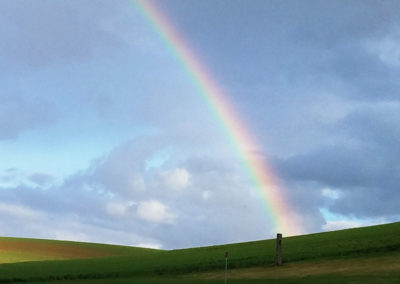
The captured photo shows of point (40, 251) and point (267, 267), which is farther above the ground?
point (40, 251)

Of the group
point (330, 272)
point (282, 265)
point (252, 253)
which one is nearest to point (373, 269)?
point (330, 272)

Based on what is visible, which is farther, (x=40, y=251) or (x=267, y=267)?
(x=40, y=251)

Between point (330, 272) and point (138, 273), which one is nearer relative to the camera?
point (330, 272)

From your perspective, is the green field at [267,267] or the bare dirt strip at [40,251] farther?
the bare dirt strip at [40,251]

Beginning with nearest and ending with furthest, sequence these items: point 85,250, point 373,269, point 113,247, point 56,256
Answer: point 373,269 < point 56,256 < point 85,250 < point 113,247

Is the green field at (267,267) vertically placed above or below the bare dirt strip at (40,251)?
below

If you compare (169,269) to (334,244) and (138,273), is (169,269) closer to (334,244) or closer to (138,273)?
(138,273)

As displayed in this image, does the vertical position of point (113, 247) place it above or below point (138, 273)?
above

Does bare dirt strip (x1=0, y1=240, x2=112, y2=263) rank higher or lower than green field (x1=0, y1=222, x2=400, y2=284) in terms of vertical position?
higher

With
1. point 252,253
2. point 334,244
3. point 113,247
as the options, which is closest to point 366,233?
point 334,244

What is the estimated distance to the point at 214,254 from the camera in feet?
196

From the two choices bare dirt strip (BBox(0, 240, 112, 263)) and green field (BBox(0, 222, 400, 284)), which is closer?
green field (BBox(0, 222, 400, 284))

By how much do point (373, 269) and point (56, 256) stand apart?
68.7m

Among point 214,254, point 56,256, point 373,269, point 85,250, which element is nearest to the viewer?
point 373,269
